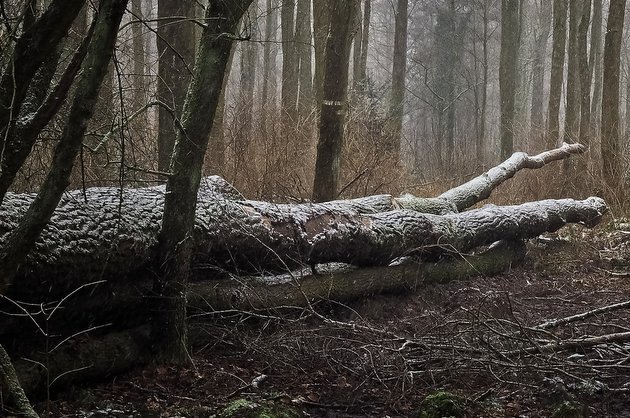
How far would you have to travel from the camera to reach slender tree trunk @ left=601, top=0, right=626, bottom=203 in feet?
34.5

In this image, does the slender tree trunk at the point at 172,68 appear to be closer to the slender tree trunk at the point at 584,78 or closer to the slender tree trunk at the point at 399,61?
the slender tree trunk at the point at 584,78

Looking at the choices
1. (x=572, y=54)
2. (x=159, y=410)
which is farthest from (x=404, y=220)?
(x=572, y=54)

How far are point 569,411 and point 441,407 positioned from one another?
0.64 m

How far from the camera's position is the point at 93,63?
2.96 meters

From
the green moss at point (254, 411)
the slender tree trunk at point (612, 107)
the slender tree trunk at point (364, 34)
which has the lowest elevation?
the green moss at point (254, 411)

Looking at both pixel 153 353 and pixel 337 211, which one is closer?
pixel 153 353

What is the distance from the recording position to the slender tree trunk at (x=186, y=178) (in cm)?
→ 411

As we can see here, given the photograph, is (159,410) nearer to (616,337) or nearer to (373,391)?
(373,391)

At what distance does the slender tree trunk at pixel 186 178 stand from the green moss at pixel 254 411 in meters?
0.86

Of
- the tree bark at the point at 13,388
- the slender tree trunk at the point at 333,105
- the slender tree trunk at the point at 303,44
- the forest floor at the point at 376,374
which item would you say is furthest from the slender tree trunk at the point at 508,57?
the tree bark at the point at 13,388

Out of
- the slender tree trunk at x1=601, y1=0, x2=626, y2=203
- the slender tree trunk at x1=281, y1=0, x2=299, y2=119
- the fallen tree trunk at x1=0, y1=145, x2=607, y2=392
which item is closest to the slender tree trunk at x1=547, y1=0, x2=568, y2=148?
the slender tree trunk at x1=601, y1=0, x2=626, y2=203

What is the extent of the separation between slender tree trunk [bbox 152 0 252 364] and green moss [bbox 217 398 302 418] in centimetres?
86

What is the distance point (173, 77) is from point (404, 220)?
2.63 metres

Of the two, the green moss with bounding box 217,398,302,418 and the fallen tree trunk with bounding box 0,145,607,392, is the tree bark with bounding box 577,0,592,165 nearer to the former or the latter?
the fallen tree trunk with bounding box 0,145,607,392
